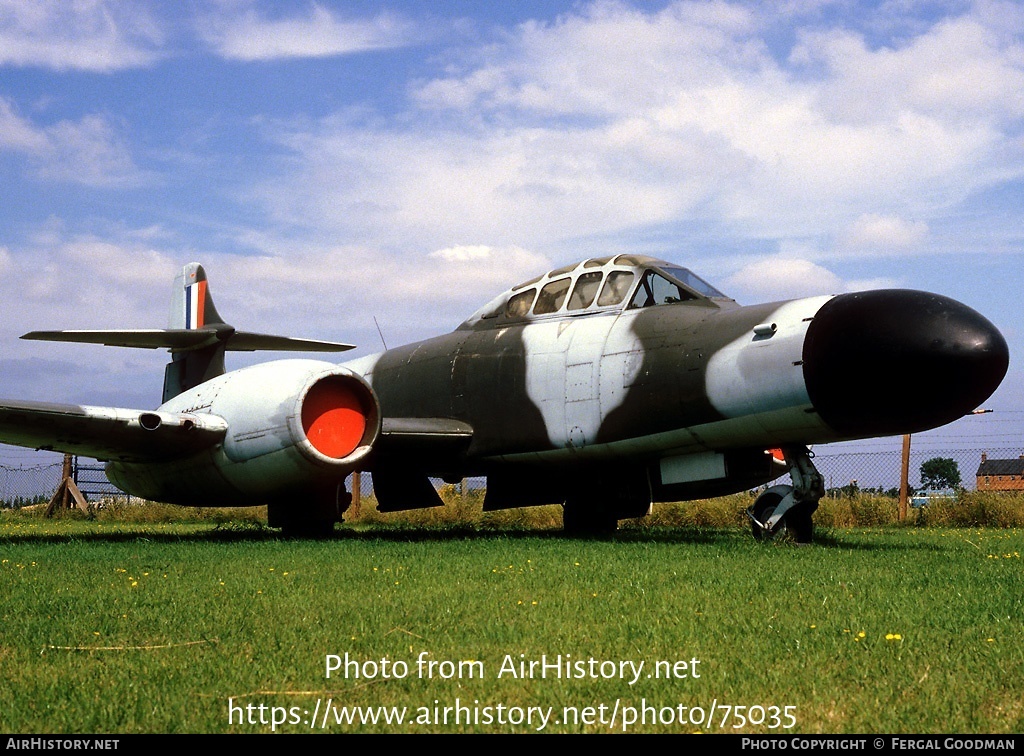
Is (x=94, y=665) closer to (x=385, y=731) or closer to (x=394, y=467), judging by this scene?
(x=385, y=731)

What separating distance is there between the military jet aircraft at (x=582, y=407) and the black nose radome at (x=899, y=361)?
1cm

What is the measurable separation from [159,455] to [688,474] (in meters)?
5.83

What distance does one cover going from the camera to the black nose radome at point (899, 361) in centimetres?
766

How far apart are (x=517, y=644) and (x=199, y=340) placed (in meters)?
11.0

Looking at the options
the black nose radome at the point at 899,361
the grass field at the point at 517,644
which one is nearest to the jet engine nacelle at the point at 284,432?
the grass field at the point at 517,644

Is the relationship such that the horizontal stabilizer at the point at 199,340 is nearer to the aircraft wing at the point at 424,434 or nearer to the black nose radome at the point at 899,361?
the aircraft wing at the point at 424,434

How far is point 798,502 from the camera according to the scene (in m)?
9.23

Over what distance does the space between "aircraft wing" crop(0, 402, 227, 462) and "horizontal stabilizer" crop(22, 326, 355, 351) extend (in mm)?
2301

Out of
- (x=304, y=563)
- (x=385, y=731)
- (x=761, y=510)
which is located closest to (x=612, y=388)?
(x=761, y=510)

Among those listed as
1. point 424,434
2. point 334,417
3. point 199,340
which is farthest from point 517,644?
point 199,340

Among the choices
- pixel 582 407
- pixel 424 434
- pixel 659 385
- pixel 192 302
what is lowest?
pixel 424 434

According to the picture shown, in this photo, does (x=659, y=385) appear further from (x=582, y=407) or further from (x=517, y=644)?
(x=517, y=644)

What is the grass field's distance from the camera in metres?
3.35

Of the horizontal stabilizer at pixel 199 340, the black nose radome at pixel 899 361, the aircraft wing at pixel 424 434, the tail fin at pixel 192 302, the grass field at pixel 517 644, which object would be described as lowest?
the grass field at pixel 517 644
